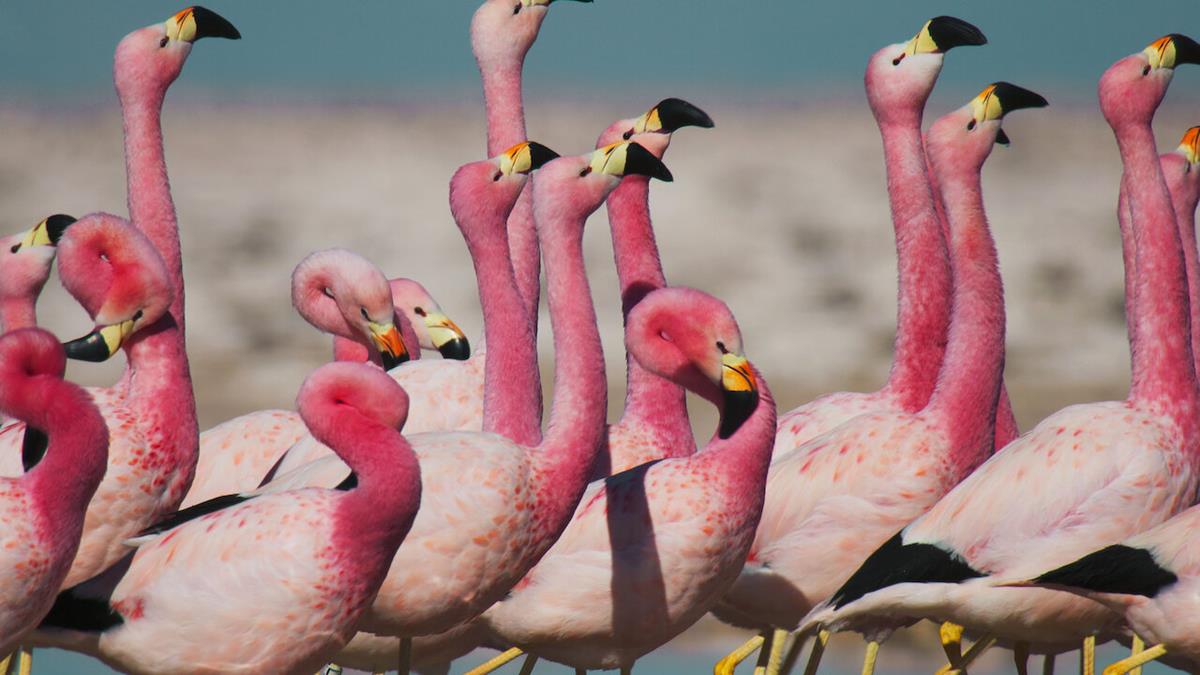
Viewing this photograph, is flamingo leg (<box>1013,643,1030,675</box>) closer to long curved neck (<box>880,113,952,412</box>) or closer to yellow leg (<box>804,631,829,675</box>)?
yellow leg (<box>804,631,829,675</box>)

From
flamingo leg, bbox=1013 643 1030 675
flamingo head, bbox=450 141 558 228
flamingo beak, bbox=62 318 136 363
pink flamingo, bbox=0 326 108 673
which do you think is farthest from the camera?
flamingo leg, bbox=1013 643 1030 675

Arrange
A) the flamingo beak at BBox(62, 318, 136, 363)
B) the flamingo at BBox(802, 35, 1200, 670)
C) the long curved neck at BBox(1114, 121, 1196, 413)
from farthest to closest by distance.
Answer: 1. the long curved neck at BBox(1114, 121, 1196, 413)
2. the flamingo at BBox(802, 35, 1200, 670)
3. the flamingo beak at BBox(62, 318, 136, 363)

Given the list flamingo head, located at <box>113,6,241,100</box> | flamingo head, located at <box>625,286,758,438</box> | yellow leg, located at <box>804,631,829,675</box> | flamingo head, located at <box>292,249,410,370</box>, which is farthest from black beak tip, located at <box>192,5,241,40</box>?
yellow leg, located at <box>804,631,829,675</box>

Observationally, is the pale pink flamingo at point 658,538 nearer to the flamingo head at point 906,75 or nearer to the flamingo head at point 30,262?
the flamingo head at point 906,75

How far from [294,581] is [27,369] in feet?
3.05

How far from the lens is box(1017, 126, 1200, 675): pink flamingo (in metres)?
5.21

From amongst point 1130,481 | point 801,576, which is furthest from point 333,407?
point 1130,481

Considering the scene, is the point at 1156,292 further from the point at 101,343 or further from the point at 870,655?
the point at 101,343

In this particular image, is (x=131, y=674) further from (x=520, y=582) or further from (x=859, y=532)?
(x=859, y=532)

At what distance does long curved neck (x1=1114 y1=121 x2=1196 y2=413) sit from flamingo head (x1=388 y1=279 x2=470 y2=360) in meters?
2.82

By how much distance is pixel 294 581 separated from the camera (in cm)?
482

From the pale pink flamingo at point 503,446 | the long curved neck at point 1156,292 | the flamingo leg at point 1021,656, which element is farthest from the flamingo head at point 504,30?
the flamingo leg at point 1021,656

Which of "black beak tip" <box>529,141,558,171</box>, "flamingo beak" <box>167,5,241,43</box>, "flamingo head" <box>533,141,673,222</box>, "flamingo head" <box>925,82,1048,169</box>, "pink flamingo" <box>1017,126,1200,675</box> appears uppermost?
"flamingo beak" <box>167,5,241,43</box>

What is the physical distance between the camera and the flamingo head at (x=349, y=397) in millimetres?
4941
